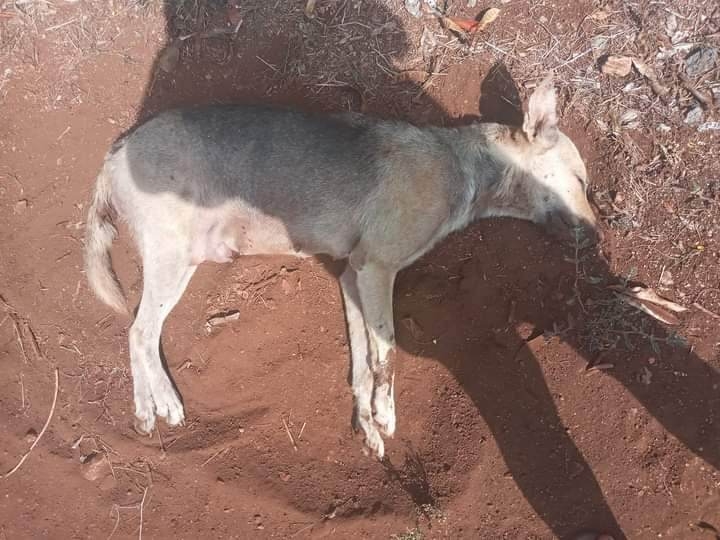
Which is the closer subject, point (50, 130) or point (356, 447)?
point (356, 447)

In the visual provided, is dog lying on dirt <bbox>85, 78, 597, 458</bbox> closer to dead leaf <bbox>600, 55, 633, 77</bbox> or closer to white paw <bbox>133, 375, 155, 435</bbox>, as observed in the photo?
white paw <bbox>133, 375, 155, 435</bbox>

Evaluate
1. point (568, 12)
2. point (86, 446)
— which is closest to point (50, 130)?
point (86, 446)

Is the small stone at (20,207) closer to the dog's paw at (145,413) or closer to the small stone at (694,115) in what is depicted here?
Answer: the dog's paw at (145,413)

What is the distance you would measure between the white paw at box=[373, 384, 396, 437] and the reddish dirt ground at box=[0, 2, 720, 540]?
21 centimetres

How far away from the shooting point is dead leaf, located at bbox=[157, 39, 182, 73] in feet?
16.6

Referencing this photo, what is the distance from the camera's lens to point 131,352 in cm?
445

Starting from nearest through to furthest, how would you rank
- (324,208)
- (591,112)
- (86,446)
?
(324,208) < (86,446) < (591,112)

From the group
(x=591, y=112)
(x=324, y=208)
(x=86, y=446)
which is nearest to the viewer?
(x=324, y=208)

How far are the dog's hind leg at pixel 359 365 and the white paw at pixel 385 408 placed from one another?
4.1 inches

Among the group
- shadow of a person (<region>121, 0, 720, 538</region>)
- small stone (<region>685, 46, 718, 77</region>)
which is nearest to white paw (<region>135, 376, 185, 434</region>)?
shadow of a person (<region>121, 0, 720, 538</region>)

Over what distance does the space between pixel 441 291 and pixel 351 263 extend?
2.90ft

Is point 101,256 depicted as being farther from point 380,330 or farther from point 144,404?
point 380,330

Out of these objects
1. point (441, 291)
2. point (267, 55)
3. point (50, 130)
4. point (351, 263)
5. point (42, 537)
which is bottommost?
point (42, 537)

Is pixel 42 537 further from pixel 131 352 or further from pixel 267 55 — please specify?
pixel 267 55
